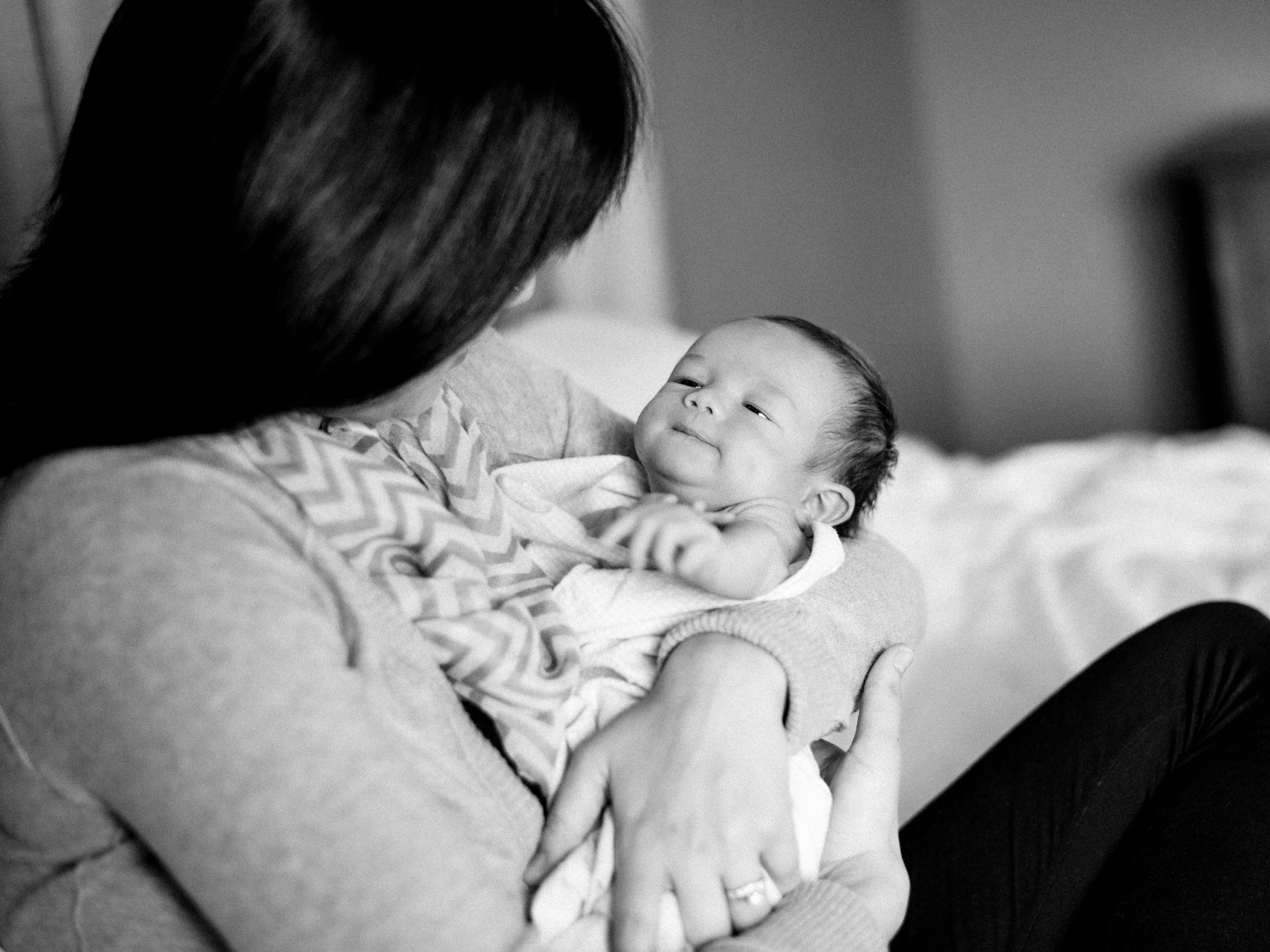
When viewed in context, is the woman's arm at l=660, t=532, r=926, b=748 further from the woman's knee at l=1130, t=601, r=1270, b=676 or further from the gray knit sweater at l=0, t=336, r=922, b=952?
the woman's knee at l=1130, t=601, r=1270, b=676

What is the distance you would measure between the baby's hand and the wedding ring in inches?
7.2

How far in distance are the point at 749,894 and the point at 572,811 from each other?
0.11m

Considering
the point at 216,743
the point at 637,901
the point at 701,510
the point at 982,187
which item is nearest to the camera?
the point at 216,743

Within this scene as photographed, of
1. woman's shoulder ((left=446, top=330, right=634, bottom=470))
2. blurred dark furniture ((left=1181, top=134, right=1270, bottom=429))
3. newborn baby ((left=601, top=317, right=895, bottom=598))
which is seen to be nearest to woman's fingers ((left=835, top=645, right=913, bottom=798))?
newborn baby ((left=601, top=317, right=895, bottom=598))

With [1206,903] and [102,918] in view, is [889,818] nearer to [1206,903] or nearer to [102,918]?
[1206,903]

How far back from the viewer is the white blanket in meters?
0.67

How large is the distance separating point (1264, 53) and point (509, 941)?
156 inches

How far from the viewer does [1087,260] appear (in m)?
3.95

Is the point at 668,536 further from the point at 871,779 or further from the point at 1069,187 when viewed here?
the point at 1069,187

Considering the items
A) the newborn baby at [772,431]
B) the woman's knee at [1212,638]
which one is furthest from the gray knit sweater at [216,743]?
the woman's knee at [1212,638]

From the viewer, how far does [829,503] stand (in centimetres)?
99

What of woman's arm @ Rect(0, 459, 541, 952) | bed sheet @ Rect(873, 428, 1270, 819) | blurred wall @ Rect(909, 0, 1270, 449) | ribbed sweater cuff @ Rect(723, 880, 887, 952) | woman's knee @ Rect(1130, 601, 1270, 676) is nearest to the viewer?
woman's arm @ Rect(0, 459, 541, 952)

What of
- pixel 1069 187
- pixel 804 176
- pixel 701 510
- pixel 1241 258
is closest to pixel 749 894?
pixel 701 510

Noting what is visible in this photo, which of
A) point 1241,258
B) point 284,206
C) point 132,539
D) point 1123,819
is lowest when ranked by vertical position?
point 1241,258
